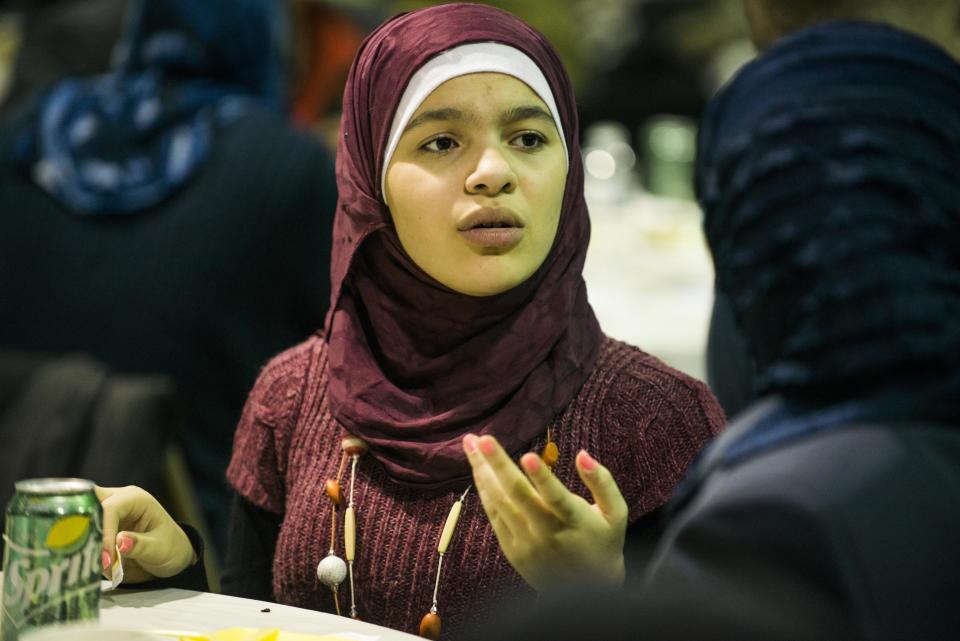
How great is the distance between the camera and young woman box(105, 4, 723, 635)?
1.48 m

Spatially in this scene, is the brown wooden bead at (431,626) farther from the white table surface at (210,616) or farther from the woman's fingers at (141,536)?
the woman's fingers at (141,536)

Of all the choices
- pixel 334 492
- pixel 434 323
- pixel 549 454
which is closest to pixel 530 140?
pixel 434 323

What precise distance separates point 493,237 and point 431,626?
1.38ft

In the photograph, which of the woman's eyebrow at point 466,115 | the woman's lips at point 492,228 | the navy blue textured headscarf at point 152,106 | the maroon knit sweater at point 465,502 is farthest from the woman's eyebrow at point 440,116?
the navy blue textured headscarf at point 152,106

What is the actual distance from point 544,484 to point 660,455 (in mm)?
357

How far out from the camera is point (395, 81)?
1.52 m

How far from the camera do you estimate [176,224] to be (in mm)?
2518

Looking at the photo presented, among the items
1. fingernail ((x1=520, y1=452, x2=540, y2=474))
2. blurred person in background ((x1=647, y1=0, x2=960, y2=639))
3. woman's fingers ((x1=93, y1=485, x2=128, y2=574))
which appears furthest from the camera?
woman's fingers ((x1=93, y1=485, x2=128, y2=574))

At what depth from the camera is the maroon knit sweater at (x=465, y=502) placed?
1.48 m

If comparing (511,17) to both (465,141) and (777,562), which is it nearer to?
(465,141)

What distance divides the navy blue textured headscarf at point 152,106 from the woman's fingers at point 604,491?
4.98ft

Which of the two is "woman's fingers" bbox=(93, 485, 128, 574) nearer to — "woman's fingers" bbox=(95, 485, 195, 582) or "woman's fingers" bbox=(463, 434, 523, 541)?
"woman's fingers" bbox=(95, 485, 195, 582)

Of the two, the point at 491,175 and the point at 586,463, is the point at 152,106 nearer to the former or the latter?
the point at 491,175

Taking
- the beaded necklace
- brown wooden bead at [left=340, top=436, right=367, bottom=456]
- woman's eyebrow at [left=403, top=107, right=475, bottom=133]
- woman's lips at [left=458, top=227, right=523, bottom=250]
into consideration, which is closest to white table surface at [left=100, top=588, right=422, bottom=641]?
the beaded necklace
